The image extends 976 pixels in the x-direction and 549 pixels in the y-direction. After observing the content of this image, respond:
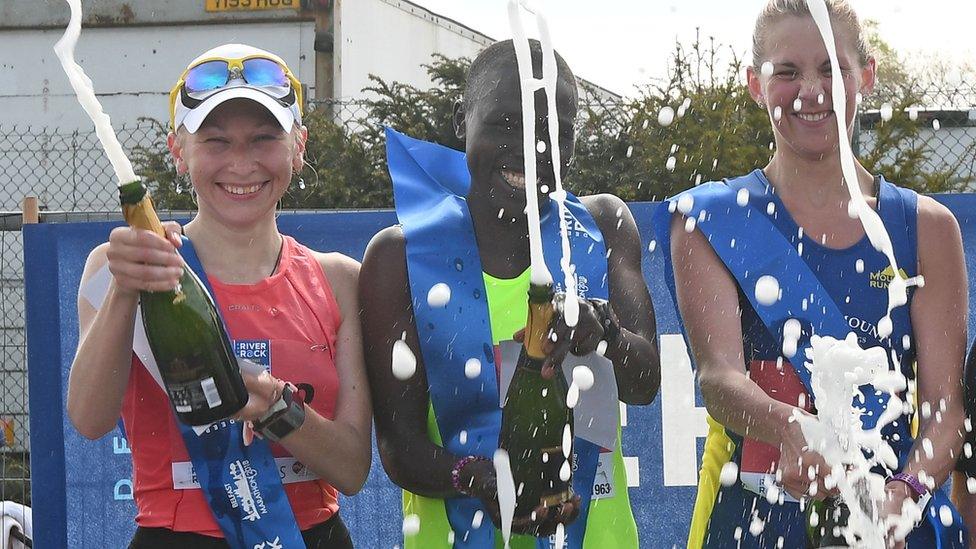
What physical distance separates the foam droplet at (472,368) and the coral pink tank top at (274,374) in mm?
304

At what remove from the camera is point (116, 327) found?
263cm

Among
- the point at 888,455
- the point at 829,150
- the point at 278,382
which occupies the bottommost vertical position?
the point at 888,455

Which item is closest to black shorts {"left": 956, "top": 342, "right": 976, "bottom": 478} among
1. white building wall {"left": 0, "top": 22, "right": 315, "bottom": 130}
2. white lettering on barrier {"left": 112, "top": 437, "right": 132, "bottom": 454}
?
white lettering on barrier {"left": 112, "top": 437, "right": 132, "bottom": 454}

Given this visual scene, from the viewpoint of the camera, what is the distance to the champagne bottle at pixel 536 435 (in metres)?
2.67

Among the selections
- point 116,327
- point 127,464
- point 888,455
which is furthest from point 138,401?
point 127,464

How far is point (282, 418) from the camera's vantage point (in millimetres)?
2701

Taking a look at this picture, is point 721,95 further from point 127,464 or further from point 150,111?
point 150,111

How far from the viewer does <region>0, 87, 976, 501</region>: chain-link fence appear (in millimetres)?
7348

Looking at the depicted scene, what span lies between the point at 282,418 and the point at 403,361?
0.37 m

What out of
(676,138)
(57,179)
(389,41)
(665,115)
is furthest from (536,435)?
(389,41)

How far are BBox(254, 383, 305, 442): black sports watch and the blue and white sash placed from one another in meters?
0.11

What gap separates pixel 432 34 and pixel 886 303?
1313 centimetres

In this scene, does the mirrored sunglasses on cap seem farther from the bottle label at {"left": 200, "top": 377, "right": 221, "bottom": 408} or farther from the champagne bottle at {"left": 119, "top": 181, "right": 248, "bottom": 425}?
the bottle label at {"left": 200, "top": 377, "right": 221, "bottom": 408}

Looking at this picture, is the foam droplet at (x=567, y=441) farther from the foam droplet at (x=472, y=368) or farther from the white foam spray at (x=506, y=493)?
the foam droplet at (x=472, y=368)
